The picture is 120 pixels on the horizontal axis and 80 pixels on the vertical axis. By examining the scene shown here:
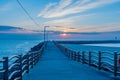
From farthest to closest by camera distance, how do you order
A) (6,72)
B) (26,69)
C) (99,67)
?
1. (99,67)
2. (26,69)
3. (6,72)

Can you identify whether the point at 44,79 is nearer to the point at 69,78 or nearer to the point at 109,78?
the point at 69,78

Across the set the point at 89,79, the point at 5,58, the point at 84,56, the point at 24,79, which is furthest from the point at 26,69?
the point at 84,56

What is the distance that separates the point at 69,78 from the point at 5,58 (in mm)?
4871

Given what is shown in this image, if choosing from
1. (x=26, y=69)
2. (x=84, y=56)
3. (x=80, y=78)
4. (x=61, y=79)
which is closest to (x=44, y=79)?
(x=61, y=79)

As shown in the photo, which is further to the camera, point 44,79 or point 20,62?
point 44,79

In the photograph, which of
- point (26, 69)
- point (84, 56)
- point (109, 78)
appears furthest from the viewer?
point (84, 56)

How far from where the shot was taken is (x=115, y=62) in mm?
14344

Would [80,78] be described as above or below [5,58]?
below

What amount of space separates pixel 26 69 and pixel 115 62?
15.8 feet

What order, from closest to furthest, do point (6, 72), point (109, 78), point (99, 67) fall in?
point (6, 72), point (109, 78), point (99, 67)

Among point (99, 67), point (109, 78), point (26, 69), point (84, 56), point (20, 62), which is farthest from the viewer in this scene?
point (84, 56)

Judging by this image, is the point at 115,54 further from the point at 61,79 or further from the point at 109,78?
the point at 61,79

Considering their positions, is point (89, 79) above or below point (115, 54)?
below

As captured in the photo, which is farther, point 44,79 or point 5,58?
point 44,79
